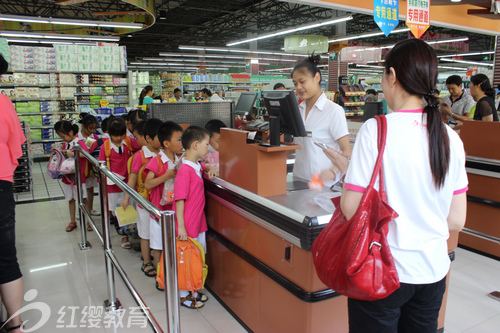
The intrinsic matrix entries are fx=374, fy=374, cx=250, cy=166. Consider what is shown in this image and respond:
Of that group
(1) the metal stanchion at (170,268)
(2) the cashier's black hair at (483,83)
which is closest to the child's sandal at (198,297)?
(1) the metal stanchion at (170,268)

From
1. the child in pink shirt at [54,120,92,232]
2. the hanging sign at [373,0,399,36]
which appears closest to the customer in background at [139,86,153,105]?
the child in pink shirt at [54,120,92,232]

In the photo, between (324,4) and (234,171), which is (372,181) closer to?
(234,171)

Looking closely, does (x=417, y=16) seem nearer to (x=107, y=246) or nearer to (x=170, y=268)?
(x=107, y=246)

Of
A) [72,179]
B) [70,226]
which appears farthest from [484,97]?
[70,226]

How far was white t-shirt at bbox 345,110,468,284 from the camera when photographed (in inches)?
42.8

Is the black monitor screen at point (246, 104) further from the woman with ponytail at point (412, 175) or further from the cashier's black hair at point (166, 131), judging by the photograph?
the woman with ponytail at point (412, 175)

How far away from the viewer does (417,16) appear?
5.77m

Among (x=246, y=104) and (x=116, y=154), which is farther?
(x=246, y=104)

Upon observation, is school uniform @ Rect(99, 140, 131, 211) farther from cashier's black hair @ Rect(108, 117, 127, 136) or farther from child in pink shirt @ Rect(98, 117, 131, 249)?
cashier's black hair @ Rect(108, 117, 127, 136)

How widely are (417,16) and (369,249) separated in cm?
581

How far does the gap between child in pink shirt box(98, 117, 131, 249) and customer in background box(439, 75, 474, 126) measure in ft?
13.4

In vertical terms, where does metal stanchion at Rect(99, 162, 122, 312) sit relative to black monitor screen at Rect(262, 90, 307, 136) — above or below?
below

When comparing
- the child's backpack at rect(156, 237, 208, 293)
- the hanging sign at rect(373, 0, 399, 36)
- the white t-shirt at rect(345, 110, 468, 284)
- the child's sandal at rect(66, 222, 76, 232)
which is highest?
the hanging sign at rect(373, 0, 399, 36)

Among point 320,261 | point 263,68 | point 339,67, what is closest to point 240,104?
point 320,261
